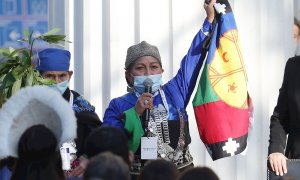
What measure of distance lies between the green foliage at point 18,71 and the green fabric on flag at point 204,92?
98 centimetres

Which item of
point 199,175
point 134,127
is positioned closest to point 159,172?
point 199,175

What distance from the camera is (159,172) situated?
3434mm

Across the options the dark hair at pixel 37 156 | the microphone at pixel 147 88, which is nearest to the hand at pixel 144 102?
the microphone at pixel 147 88

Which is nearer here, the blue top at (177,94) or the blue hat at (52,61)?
the blue top at (177,94)

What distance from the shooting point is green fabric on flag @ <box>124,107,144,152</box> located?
5.18 metres

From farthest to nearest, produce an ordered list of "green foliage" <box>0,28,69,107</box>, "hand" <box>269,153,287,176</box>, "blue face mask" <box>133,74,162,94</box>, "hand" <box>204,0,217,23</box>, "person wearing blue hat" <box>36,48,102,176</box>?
"person wearing blue hat" <box>36,48,102,176</box> → "green foliage" <box>0,28,69,107</box> → "hand" <box>204,0,217,23</box> → "blue face mask" <box>133,74,162,94</box> → "hand" <box>269,153,287,176</box>

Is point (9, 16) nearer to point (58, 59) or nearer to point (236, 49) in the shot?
point (58, 59)

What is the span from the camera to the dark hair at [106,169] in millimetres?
3086

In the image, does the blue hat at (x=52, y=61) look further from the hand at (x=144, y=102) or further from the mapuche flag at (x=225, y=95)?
the mapuche flag at (x=225, y=95)

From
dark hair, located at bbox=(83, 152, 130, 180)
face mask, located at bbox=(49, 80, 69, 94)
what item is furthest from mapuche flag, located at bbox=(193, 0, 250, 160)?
dark hair, located at bbox=(83, 152, 130, 180)

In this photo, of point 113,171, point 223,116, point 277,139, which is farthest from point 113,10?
point 113,171

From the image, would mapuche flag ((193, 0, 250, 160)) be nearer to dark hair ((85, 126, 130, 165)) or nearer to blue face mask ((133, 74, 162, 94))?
blue face mask ((133, 74, 162, 94))

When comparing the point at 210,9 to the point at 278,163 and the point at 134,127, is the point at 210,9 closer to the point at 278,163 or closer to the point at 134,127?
the point at 134,127

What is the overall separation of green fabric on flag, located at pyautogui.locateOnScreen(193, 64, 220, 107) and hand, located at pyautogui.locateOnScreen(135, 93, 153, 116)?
1.89 ft
